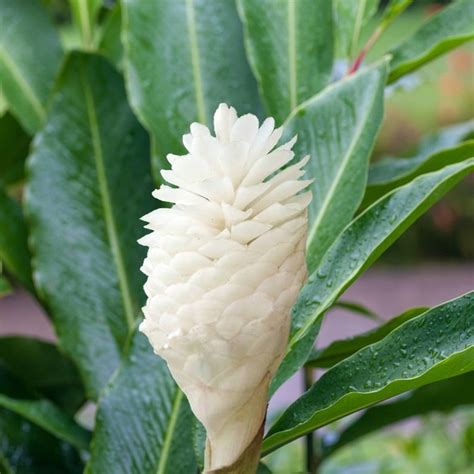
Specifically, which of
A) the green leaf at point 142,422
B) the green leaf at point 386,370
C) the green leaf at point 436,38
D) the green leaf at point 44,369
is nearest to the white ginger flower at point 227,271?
the green leaf at point 386,370

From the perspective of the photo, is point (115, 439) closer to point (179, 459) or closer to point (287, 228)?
point (179, 459)

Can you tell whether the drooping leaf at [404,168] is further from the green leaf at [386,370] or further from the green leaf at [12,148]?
the green leaf at [12,148]

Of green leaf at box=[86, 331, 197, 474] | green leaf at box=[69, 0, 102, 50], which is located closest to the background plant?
green leaf at box=[86, 331, 197, 474]

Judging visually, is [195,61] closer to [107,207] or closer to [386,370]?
[107,207]

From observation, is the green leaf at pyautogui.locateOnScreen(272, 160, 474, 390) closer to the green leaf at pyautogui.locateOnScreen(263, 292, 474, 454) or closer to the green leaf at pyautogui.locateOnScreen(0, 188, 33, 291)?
the green leaf at pyautogui.locateOnScreen(263, 292, 474, 454)

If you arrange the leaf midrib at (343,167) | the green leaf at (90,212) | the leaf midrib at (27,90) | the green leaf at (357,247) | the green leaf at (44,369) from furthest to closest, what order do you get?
the leaf midrib at (27,90), the green leaf at (44,369), the green leaf at (90,212), the leaf midrib at (343,167), the green leaf at (357,247)

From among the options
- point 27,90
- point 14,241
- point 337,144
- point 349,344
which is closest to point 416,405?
point 349,344

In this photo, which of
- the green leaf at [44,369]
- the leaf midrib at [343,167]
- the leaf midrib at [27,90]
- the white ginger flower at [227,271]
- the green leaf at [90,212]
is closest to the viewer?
the white ginger flower at [227,271]
